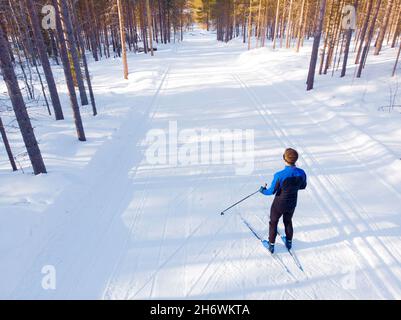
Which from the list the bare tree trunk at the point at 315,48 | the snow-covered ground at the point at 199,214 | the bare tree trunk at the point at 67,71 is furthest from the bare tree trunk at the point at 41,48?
the bare tree trunk at the point at 315,48

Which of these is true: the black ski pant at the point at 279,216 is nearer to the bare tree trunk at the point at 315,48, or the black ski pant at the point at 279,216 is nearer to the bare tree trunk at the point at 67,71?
the bare tree trunk at the point at 67,71

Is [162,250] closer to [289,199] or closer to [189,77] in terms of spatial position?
[289,199]

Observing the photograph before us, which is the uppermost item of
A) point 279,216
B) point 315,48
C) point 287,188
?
point 315,48

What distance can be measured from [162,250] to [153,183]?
2471 mm

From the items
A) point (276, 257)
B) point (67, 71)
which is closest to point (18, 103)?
point (67, 71)

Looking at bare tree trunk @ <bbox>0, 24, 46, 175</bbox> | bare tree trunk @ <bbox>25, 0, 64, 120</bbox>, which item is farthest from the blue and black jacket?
bare tree trunk @ <bbox>25, 0, 64, 120</bbox>

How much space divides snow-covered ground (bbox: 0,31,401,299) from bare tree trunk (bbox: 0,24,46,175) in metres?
0.54

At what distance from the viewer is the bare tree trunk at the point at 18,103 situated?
5.96 meters

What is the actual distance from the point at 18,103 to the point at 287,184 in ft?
20.9

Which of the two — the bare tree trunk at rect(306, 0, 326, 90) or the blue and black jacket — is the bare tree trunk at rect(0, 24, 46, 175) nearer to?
the blue and black jacket

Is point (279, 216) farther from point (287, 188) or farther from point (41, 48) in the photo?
point (41, 48)

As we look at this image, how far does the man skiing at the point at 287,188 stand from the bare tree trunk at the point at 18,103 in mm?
5959

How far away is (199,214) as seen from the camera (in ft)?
19.5

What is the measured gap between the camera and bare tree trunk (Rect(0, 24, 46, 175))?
5.96 meters
